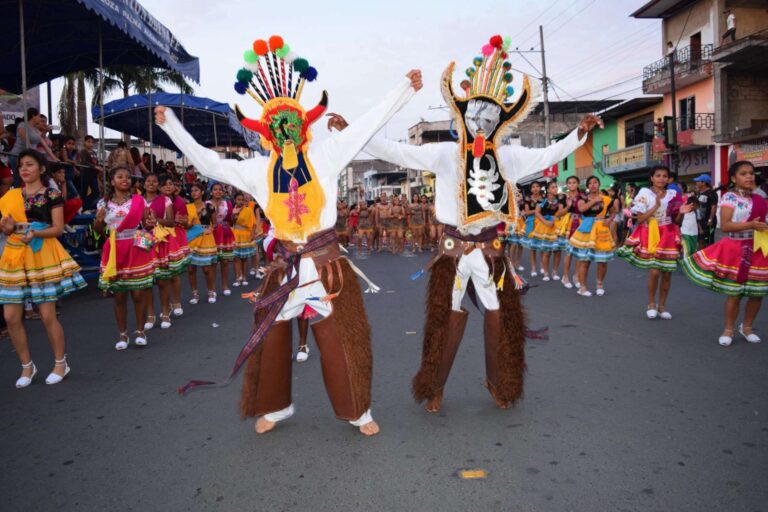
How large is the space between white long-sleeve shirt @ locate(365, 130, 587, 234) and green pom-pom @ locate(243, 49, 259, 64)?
3.08 feet

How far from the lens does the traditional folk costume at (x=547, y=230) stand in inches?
434

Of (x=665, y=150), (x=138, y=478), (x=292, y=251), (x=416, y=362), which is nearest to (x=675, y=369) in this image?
(x=416, y=362)

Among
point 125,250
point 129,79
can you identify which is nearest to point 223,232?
point 125,250

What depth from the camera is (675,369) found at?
16.5 feet

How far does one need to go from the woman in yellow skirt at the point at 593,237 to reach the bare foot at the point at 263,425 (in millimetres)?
6632

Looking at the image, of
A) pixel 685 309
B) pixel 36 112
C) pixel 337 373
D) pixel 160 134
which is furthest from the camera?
pixel 160 134

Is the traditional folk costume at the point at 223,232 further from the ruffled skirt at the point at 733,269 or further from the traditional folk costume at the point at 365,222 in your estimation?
the traditional folk costume at the point at 365,222

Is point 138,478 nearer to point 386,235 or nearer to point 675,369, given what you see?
point 675,369

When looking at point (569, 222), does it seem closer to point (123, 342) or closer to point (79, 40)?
point (123, 342)

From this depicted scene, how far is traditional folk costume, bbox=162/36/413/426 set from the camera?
12.0 feet

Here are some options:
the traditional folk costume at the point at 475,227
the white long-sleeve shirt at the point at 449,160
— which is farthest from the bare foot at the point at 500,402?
the white long-sleeve shirt at the point at 449,160

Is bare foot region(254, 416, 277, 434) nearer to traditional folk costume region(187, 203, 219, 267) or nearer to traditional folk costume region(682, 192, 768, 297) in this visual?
traditional folk costume region(682, 192, 768, 297)

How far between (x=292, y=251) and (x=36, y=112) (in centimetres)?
848

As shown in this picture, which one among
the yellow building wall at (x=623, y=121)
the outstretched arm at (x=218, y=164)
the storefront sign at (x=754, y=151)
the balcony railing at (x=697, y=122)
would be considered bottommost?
the outstretched arm at (x=218, y=164)
